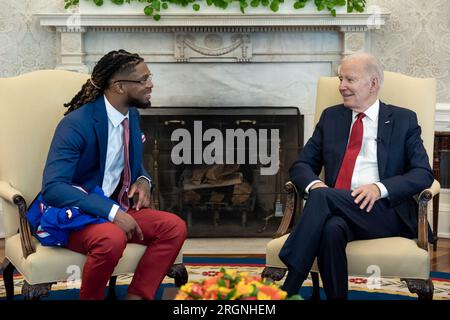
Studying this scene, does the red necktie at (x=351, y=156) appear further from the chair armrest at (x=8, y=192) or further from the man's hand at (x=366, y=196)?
the chair armrest at (x=8, y=192)

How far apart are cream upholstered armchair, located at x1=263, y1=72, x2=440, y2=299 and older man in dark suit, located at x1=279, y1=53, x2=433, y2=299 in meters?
0.07

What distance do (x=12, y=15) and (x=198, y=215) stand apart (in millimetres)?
1717

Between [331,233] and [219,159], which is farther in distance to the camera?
[219,159]

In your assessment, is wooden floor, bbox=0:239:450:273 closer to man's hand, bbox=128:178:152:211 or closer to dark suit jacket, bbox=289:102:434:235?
dark suit jacket, bbox=289:102:434:235

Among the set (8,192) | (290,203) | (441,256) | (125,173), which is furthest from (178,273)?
(441,256)

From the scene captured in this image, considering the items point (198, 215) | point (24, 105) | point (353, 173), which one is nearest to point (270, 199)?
point (198, 215)

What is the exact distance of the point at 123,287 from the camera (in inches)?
161

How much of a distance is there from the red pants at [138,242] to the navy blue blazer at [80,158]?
102 millimetres

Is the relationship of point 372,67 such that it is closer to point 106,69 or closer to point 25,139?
point 106,69

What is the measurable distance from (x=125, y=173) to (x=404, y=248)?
1133 mm

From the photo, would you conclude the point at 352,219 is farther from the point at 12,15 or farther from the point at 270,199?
the point at 12,15

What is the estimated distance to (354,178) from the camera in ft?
11.6
